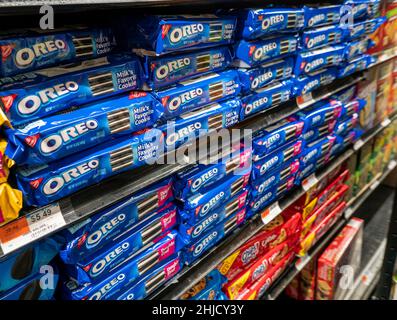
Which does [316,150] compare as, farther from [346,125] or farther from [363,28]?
[363,28]

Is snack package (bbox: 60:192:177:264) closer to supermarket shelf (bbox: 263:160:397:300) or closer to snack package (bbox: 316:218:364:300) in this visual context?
supermarket shelf (bbox: 263:160:397:300)

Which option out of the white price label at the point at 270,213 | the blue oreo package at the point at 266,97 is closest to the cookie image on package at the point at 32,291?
the blue oreo package at the point at 266,97

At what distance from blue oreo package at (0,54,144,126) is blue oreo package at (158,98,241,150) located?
152 millimetres

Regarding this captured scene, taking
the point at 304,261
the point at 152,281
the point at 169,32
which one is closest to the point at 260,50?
the point at 169,32

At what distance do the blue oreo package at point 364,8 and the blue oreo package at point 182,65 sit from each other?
0.84m

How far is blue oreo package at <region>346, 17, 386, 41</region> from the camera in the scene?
1670mm

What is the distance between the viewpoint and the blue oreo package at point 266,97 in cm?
120

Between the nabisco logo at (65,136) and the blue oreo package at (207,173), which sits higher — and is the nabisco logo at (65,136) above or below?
above

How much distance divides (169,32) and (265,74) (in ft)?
1.62

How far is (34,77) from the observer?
2.40 feet

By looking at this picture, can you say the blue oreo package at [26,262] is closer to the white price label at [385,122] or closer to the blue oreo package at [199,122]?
the blue oreo package at [199,122]

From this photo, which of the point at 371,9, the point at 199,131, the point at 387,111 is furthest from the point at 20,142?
the point at 387,111

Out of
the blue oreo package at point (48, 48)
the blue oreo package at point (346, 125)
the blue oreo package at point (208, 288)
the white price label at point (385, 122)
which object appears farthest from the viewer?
the white price label at point (385, 122)
